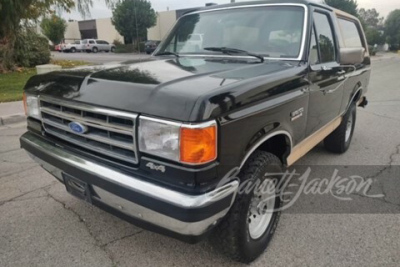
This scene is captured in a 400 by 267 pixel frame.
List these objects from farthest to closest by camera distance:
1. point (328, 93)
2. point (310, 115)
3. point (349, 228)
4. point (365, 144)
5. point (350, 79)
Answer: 1. point (365, 144)
2. point (350, 79)
3. point (328, 93)
4. point (310, 115)
5. point (349, 228)

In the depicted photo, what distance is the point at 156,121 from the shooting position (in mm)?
1829

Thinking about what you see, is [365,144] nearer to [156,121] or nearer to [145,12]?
[156,121]

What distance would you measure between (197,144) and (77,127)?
98 centimetres

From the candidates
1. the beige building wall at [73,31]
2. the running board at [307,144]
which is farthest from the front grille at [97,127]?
the beige building wall at [73,31]

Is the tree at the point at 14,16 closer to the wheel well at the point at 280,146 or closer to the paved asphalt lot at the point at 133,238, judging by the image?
the paved asphalt lot at the point at 133,238

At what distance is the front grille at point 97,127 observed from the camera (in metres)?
1.98

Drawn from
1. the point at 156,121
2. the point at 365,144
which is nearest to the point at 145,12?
the point at 365,144

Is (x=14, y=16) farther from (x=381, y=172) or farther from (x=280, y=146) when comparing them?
(x=381, y=172)

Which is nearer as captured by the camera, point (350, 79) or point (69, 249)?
point (69, 249)

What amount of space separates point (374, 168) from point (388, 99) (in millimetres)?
6260

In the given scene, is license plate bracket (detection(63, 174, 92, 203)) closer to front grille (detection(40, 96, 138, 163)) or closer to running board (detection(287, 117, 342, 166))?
front grille (detection(40, 96, 138, 163))

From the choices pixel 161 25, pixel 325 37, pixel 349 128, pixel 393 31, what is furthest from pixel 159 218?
pixel 393 31

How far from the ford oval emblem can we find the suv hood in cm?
17

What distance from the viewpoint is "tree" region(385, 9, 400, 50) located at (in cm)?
5463
